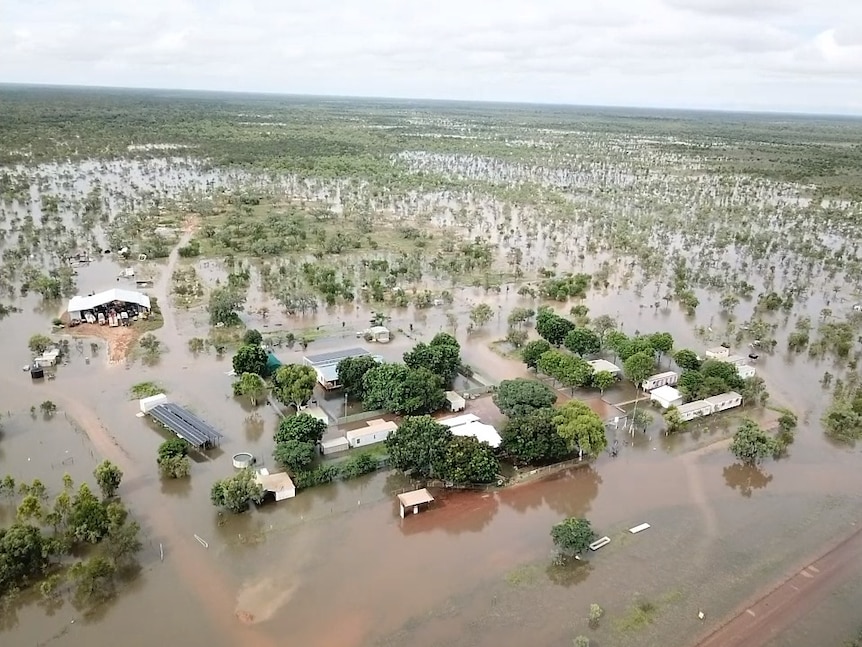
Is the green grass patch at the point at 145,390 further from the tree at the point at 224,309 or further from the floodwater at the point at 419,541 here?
the tree at the point at 224,309

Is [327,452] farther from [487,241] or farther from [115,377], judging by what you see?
[487,241]

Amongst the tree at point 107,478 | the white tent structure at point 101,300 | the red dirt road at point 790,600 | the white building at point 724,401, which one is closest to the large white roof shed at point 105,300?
the white tent structure at point 101,300

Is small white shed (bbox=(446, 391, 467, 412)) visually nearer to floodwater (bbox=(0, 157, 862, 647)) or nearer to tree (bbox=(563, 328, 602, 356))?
floodwater (bbox=(0, 157, 862, 647))

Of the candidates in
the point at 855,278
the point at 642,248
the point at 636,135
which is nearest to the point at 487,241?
the point at 642,248

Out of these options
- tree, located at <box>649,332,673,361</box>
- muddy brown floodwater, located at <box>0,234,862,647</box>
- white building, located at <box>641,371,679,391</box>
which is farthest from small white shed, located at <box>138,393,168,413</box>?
tree, located at <box>649,332,673,361</box>

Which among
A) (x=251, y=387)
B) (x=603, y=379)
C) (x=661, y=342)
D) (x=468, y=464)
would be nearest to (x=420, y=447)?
(x=468, y=464)

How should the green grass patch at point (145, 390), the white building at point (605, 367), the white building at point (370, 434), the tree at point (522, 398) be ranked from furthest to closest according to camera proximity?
1. the white building at point (605, 367)
2. the green grass patch at point (145, 390)
3. the tree at point (522, 398)
4. the white building at point (370, 434)
